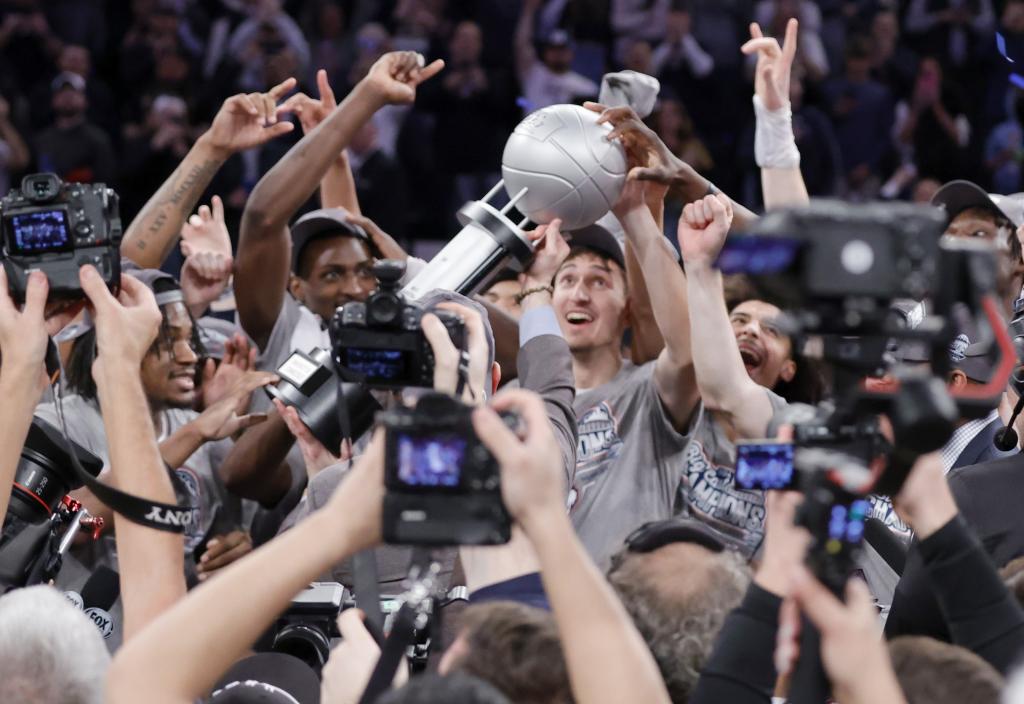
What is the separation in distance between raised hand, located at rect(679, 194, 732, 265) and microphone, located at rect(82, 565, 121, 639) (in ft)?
4.68

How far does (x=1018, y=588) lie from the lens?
2566mm

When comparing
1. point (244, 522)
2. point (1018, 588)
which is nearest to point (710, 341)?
point (1018, 588)

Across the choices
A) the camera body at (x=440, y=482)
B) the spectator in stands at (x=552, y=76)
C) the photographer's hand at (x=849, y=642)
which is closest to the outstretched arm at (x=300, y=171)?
the camera body at (x=440, y=482)

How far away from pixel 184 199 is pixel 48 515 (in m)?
1.58

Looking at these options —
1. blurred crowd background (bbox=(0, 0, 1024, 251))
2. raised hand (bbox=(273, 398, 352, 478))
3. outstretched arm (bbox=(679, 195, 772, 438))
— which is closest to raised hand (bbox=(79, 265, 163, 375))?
raised hand (bbox=(273, 398, 352, 478))

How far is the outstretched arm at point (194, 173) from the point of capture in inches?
175

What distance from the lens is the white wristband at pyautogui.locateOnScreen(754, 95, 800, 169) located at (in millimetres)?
4246

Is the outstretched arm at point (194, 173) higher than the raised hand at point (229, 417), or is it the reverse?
the outstretched arm at point (194, 173)

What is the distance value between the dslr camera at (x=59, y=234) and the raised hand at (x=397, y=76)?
1.50m

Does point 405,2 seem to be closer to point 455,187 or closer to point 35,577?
point 455,187

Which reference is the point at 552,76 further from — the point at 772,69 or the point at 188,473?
the point at 188,473

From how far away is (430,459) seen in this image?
192 centimetres

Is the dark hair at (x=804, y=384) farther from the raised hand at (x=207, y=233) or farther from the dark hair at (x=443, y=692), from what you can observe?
the dark hair at (x=443, y=692)

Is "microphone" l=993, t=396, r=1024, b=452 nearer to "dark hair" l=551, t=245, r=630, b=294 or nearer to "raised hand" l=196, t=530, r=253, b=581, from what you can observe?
"dark hair" l=551, t=245, r=630, b=294
